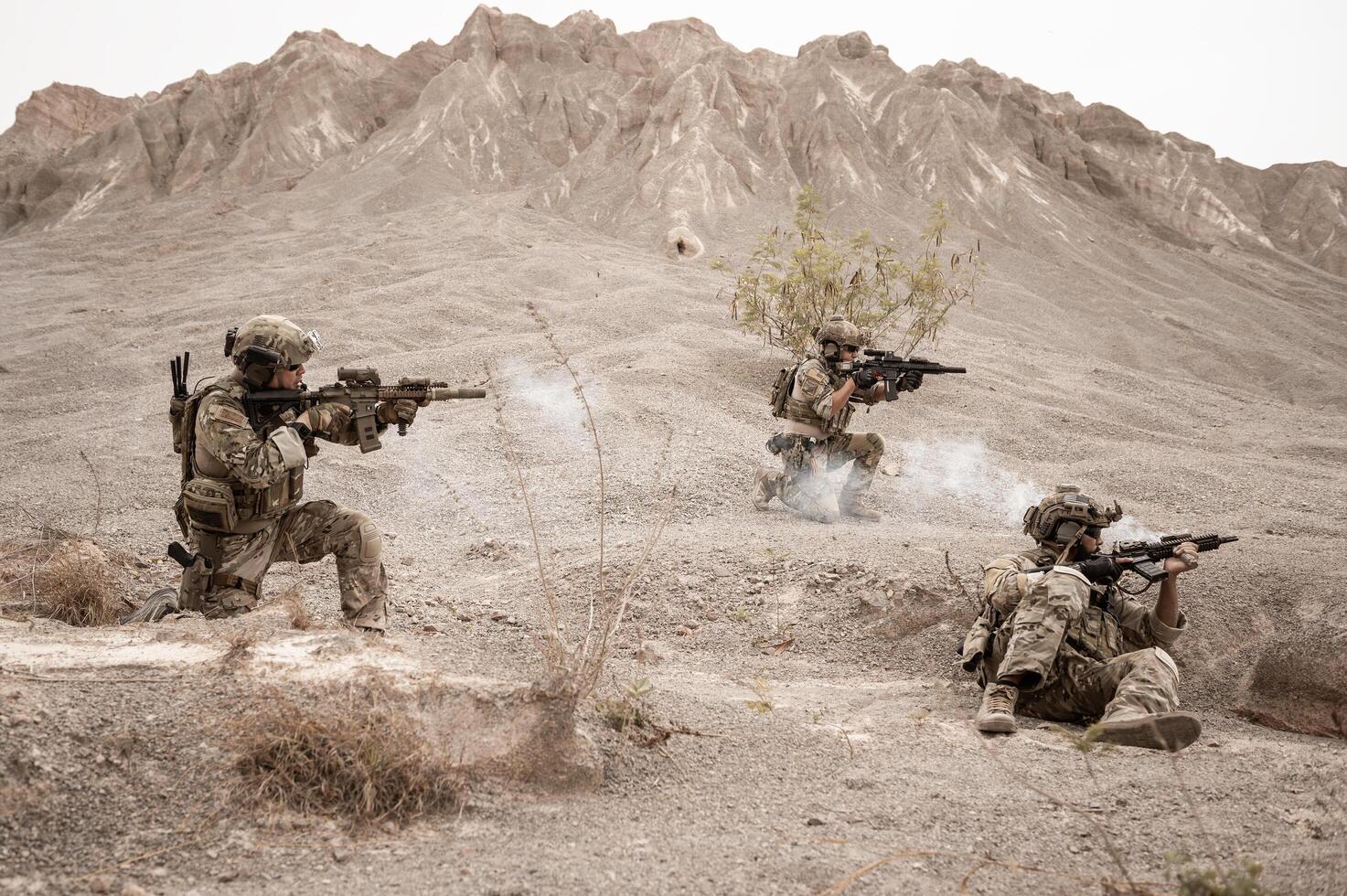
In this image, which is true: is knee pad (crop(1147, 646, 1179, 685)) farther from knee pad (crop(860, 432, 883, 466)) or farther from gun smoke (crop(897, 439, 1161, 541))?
knee pad (crop(860, 432, 883, 466))

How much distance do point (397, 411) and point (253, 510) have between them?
79 centimetres

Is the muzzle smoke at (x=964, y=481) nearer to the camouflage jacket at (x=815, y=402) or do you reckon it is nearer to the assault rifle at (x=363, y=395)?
the camouflage jacket at (x=815, y=402)

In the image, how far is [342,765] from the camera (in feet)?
7.82

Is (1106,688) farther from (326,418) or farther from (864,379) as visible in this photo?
(326,418)

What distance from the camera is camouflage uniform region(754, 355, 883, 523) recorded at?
671 cm

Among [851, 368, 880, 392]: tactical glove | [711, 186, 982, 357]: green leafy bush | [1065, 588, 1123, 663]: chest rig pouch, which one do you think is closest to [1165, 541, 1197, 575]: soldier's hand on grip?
[1065, 588, 1123, 663]: chest rig pouch

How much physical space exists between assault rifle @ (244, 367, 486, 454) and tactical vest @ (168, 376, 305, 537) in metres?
0.16

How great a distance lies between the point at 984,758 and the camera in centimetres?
312

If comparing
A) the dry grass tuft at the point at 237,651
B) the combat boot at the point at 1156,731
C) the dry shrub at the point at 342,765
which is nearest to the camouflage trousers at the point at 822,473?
the combat boot at the point at 1156,731

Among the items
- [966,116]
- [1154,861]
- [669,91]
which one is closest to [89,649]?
[1154,861]

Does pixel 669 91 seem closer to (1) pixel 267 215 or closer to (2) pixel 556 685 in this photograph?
(1) pixel 267 215

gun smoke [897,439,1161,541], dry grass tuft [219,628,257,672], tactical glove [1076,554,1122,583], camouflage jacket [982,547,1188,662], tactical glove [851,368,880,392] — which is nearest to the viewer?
dry grass tuft [219,628,257,672]

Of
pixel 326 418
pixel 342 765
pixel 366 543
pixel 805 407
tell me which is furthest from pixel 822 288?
pixel 342 765

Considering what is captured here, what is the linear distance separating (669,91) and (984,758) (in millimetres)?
28572
